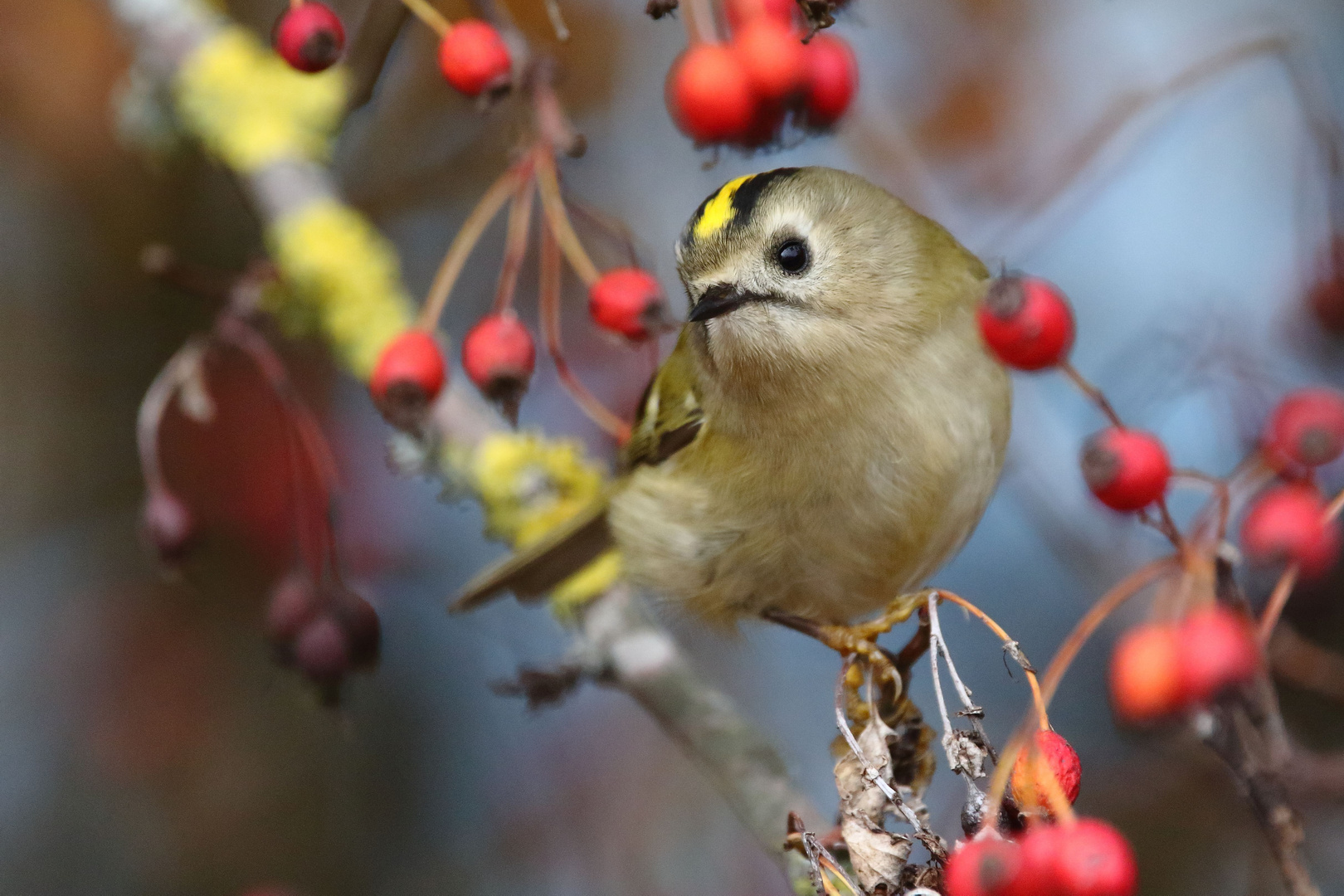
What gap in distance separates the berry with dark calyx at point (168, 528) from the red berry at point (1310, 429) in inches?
52.3

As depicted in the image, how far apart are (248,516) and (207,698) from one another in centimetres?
38

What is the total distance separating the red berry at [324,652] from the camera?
1.60 metres

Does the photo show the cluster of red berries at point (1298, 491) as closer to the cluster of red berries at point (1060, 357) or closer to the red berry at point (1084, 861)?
the cluster of red berries at point (1060, 357)

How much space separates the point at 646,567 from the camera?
188cm

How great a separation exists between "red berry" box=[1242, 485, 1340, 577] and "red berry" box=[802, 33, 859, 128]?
2.07 ft

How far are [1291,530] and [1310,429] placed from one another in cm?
10

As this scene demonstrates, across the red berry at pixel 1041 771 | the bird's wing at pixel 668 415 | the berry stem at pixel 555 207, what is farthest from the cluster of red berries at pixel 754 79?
the red berry at pixel 1041 771

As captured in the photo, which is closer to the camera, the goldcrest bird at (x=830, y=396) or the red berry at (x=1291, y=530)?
the red berry at (x=1291, y=530)

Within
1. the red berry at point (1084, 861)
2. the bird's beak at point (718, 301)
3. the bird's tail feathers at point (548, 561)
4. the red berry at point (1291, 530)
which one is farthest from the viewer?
the bird's tail feathers at point (548, 561)

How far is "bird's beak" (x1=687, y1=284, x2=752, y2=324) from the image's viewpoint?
150 centimetres

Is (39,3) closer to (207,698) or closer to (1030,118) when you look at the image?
(207,698)

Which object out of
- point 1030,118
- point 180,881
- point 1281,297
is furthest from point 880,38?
point 180,881

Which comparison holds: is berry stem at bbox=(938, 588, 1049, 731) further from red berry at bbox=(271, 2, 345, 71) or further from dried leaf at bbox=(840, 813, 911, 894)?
red berry at bbox=(271, 2, 345, 71)

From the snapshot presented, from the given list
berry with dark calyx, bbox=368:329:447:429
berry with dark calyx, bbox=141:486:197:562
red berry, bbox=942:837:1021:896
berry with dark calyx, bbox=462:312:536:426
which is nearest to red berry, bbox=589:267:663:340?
berry with dark calyx, bbox=462:312:536:426
